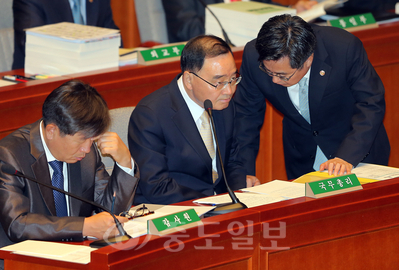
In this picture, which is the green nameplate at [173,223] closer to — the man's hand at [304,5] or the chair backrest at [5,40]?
the man's hand at [304,5]

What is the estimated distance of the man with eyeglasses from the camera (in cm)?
215

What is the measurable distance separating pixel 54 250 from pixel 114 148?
51cm

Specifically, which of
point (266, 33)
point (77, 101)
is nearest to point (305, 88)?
point (266, 33)

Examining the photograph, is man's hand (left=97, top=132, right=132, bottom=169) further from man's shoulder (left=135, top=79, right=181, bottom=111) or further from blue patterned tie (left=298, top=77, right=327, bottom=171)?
blue patterned tie (left=298, top=77, right=327, bottom=171)

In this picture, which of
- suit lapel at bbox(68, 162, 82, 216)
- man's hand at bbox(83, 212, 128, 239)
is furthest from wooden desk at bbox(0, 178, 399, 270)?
suit lapel at bbox(68, 162, 82, 216)

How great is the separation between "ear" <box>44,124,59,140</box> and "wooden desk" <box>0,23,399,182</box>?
70 cm

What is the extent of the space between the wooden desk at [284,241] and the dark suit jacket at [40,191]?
0.65 feet

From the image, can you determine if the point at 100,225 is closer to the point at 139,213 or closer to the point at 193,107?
the point at 139,213

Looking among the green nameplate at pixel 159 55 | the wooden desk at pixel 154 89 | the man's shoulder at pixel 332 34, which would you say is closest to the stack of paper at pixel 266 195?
the man's shoulder at pixel 332 34

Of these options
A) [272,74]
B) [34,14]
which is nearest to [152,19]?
[34,14]

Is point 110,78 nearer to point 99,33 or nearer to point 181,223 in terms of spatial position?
point 99,33

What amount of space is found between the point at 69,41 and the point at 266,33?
1.10 metres

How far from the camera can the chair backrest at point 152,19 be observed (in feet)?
13.4

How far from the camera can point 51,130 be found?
1.87 meters
